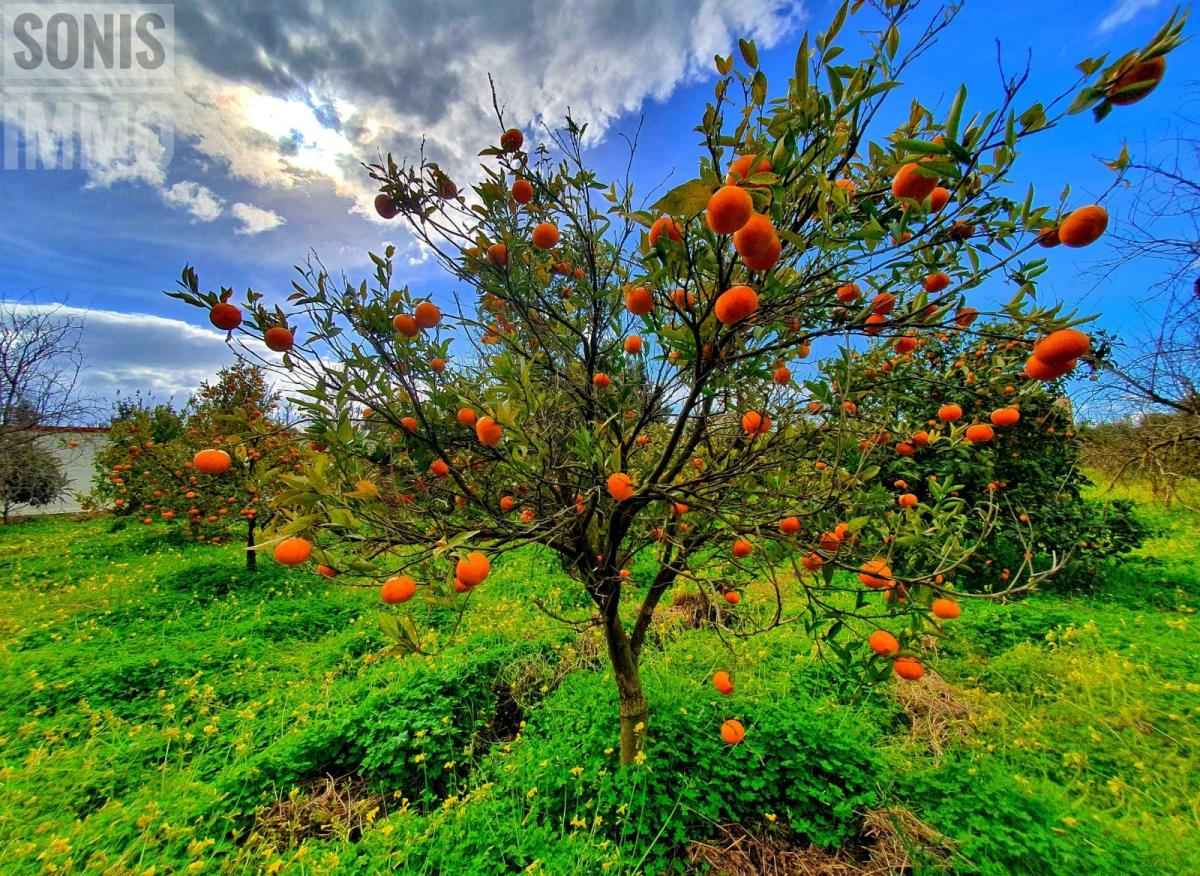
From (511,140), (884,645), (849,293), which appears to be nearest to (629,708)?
(884,645)

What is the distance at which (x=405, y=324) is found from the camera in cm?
166

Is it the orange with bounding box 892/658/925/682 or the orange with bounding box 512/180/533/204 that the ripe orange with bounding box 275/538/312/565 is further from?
the orange with bounding box 892/658/925/682

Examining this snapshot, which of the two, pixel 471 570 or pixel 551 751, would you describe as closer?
pixel 471 570

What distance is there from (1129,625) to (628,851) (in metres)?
4.90

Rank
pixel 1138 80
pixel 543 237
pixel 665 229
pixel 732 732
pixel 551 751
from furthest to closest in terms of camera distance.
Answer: pixel 551 751 < pixel 732 732 < pixel 543 237 < pixel 665 229 < pixel 1138 80

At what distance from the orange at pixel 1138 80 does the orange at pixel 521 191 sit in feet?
5.07

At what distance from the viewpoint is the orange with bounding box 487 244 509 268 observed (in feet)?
5.45

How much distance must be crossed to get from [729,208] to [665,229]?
283 millimetres

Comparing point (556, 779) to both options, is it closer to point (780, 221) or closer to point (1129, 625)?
point (780, 221)

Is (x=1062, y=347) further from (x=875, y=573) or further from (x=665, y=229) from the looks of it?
(x=665, y=229)

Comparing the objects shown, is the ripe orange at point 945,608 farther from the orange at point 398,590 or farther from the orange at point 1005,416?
the orange at point 398,590

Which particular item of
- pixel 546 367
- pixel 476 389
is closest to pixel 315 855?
pixel 476 389

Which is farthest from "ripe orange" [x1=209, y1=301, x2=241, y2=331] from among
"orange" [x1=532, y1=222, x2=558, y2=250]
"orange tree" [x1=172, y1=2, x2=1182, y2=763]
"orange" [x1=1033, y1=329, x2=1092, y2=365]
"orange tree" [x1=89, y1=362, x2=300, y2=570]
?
"orange tree" [x1=89, y1=362, x2=300, y2=570]

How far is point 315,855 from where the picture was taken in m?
2.01
